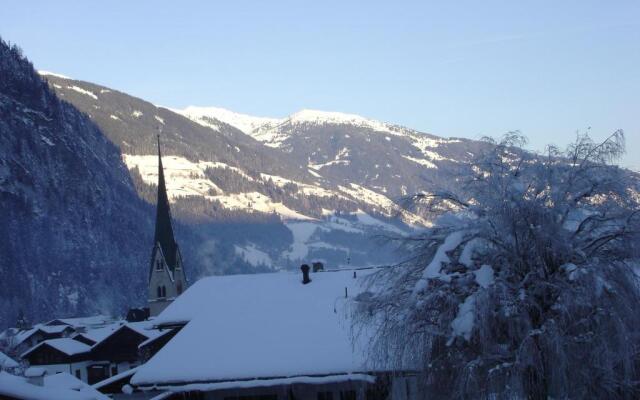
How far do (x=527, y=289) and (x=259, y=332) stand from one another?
14.9m

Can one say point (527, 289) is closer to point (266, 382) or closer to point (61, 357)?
point (266, 382)

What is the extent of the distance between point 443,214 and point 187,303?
18649 millimetres

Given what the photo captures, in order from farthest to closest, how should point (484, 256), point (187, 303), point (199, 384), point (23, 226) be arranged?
point (23, 226), point (187, 303), point (199, 384), point (484, 256)

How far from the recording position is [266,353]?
31469 millimetres

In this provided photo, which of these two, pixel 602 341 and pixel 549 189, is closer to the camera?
pixel 602 341

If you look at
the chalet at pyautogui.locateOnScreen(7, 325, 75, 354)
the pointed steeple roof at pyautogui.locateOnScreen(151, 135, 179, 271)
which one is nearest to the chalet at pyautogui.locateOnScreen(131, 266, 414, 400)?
the pointed steeple roof at pyautogui.locateOnScreen(151, 135, 179, 271)

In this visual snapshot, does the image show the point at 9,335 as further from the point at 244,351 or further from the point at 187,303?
the point at 244,351

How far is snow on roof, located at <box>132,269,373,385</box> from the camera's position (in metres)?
30.5

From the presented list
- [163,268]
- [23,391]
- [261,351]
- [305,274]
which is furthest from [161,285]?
[23,391]

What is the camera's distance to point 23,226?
19662 cm

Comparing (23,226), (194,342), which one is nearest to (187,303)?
(194,342)

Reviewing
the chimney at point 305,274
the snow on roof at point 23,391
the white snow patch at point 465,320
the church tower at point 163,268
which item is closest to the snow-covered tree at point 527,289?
the white snow patch at point 465,320

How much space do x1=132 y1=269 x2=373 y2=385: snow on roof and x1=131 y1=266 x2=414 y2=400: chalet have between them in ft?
0.11

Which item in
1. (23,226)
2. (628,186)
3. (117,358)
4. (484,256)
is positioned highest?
(23,226)
